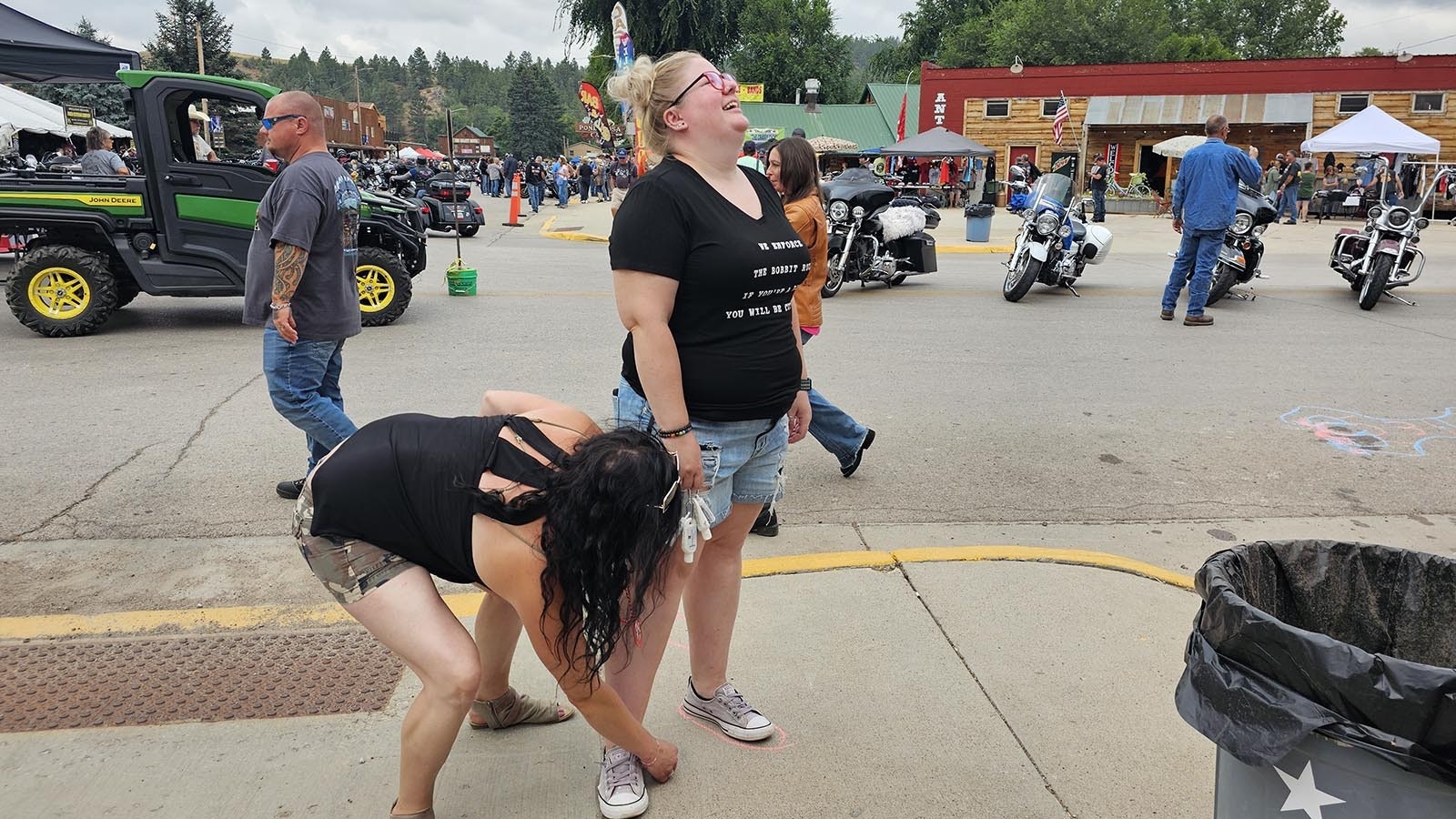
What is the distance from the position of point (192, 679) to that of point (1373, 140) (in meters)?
24.6

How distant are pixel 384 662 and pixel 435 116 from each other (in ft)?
565

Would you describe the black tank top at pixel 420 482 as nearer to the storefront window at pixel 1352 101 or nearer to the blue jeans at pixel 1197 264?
the blue jeans at pixel 1197 264

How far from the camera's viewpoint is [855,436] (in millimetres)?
4895

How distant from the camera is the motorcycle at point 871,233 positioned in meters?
10.9

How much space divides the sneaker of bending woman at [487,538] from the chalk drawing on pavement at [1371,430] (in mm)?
4992

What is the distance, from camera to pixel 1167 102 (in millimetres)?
34125

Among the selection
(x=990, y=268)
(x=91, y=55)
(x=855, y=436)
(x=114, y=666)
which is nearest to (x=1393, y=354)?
(x=855, y=436)

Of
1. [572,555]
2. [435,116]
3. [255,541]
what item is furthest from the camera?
[435,116]

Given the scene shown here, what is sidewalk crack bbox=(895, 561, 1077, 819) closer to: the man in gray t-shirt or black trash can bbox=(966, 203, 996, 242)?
the man in gray t-shirt

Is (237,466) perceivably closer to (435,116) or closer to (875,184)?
(875,184)

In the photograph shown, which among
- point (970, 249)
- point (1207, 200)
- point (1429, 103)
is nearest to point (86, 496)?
point (1207, 200)

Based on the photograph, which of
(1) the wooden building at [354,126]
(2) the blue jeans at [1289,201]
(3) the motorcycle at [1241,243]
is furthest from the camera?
(1) the wooden building at [354,126]

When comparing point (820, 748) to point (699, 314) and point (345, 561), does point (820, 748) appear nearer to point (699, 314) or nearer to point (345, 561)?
point (699, 314)

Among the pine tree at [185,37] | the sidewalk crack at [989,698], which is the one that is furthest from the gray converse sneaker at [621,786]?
the pine tree at [185,37]
